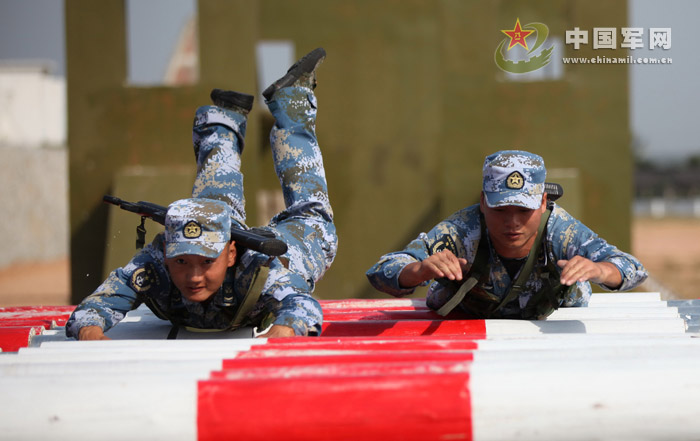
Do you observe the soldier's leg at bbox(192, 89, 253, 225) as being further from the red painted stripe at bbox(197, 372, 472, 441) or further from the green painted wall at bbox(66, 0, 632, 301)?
the red painted stripe at bbox(197, 372, 472, 441)

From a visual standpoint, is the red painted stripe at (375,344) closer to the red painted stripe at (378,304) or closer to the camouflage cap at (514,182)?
the camouflage cap at (514,182)

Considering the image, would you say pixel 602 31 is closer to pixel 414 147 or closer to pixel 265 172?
pixel 414 147

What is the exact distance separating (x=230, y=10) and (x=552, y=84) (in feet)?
9.91

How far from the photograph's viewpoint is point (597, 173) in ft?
23.6

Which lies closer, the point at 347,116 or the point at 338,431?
the point at 338,431

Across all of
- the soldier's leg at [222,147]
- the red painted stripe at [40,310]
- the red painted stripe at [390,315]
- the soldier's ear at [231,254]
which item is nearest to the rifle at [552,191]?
the red painted stripe at [390,315]

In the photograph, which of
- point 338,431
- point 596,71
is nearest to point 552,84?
point 596,71

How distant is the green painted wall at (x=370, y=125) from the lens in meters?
7.16

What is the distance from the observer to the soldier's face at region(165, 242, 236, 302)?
294 centimetres

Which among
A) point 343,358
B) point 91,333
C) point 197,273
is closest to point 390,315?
point 197,273

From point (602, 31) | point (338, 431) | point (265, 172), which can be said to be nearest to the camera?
point (338, 431)

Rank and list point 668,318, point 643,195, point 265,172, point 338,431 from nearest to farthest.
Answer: point 338,431, point 668,318, point 265,172, point 643,195

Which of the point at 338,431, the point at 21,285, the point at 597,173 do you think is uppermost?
the point at 597,173

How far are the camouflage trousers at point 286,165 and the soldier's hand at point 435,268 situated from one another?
3.69 feet
